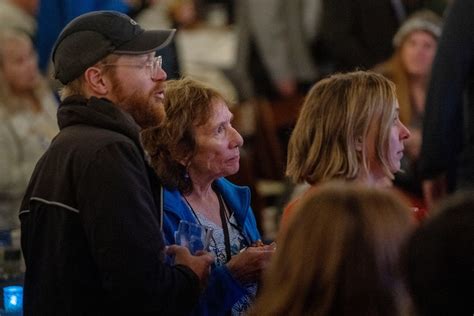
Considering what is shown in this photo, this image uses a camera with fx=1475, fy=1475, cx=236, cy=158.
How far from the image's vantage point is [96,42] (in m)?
4.35

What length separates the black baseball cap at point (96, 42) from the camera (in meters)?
4.34

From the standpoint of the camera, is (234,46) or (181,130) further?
(234,46)

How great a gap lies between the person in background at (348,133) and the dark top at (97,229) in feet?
1.62

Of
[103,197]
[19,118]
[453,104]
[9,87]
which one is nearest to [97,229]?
[103,197]

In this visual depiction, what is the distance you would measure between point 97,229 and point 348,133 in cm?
→ 86

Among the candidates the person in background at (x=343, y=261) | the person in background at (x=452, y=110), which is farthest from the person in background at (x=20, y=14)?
the person in background at (x=343, y=261)

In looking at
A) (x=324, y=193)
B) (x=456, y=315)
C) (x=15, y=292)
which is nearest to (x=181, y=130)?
(x=15, y=292)

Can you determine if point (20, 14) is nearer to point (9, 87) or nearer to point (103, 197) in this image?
point (9, 87)

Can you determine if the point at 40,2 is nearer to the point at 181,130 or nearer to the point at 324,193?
the point at 181,130

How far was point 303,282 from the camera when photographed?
128 inches

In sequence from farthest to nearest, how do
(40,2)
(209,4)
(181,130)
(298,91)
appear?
(209,4) < (298,91) < (40,2) < (181,130)

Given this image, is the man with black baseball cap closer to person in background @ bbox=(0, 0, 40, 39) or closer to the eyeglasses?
the eyeglasses

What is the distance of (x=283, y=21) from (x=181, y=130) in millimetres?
5296

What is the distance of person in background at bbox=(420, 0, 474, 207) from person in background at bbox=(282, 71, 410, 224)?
1.35 meters
